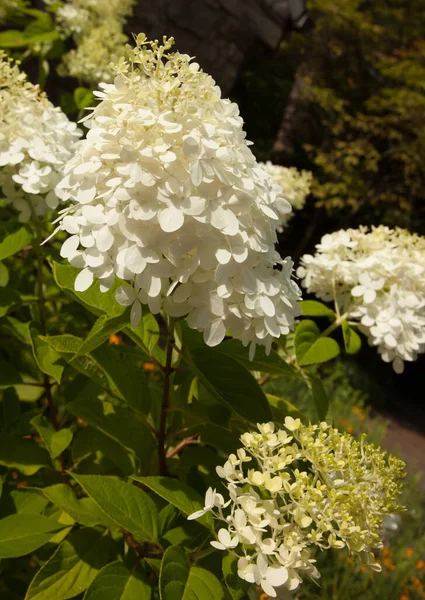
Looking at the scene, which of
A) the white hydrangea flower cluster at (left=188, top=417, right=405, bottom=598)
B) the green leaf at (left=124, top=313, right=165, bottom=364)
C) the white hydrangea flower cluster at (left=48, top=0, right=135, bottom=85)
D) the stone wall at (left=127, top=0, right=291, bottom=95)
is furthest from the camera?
the stone wall at (left=127, top=0, right=291, bottom=95)

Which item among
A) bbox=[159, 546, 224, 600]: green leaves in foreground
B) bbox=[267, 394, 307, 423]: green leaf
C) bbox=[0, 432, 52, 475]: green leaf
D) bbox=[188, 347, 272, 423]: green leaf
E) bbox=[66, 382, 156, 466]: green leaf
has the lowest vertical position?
bbox=[0, 432, 52, 475]: green leaf

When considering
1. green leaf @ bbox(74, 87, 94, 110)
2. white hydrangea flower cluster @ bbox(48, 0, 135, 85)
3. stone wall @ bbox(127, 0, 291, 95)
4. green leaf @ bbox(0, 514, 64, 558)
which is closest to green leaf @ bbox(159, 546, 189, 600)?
green leaf @ bbox(0, 514, 64, 558)

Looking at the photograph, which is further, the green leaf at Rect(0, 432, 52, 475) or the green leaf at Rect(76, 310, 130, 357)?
the green leaf at Rect(0, 432, 52, 475)

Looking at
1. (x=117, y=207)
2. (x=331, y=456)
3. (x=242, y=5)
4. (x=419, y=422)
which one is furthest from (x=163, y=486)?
(x=419, y=422)

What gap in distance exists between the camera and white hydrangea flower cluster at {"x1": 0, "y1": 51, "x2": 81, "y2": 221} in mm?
1007

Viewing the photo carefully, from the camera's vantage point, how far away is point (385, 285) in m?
1.17

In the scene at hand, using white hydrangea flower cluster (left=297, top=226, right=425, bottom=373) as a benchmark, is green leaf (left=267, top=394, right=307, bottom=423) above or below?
below

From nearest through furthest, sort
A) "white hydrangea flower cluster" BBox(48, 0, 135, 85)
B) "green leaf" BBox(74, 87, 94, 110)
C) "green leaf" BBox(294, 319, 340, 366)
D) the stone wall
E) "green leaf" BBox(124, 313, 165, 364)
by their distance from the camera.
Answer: "green leaf" BBox(124, 313, 165, 364)
"green leaf" BBox(294, 319, 340, 366)
"green leaf" BBox(74, 87, 94, 110)
"white hydrangea flower cluster" BBox(48, 0, 135, 85)
the stone wall

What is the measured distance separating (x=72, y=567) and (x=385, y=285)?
81cm

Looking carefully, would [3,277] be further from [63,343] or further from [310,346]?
[310,346]

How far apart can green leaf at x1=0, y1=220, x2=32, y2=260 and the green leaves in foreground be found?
1.87 ft

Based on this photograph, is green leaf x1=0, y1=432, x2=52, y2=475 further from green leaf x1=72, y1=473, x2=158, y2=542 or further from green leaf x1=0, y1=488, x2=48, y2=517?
green leaf x1=72, y1=473, x2=158, y2=542

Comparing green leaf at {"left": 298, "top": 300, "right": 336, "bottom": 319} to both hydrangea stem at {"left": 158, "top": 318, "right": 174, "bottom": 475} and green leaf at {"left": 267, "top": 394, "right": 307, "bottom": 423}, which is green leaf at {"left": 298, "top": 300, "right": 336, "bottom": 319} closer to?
green leaf at {"left": 267, "top": 394, "right": 307, "bottom": 423}

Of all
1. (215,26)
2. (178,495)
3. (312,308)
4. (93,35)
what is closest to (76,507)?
(178,495)
